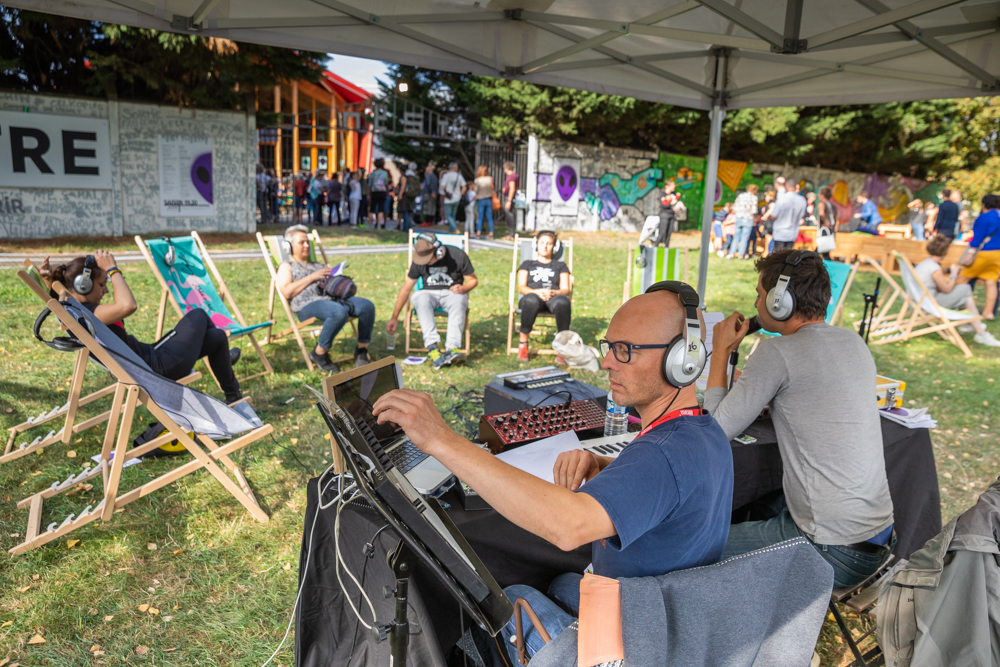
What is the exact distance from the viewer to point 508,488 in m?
1.29

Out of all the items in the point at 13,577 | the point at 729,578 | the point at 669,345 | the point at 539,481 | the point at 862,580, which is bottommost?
the point at 13,577

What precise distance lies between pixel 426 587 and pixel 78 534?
2401 millimetres

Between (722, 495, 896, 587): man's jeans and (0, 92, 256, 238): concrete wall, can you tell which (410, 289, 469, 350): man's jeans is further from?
(0, 92, 256, 238): concrete wall

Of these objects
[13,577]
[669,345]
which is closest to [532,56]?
[669,345]

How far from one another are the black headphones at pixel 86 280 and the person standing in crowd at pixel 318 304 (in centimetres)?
198

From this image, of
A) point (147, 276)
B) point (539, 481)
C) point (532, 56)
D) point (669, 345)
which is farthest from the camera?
point (147, 276)

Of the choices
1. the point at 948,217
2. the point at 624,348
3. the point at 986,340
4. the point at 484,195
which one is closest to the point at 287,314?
the point at 624,348

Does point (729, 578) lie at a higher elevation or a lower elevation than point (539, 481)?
lower

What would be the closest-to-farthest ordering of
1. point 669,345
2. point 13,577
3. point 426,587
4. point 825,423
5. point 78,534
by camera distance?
point 669,345 → point 426,587 → point 825,423 → point 13,577 → point 78,534

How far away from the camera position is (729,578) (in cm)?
132

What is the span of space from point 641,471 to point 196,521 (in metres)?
2.86

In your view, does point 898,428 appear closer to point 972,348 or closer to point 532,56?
point 532,56

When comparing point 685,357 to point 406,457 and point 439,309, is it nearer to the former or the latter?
point 406,457

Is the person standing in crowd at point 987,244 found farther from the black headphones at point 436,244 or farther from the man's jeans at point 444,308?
the black headphones at point 436,244
